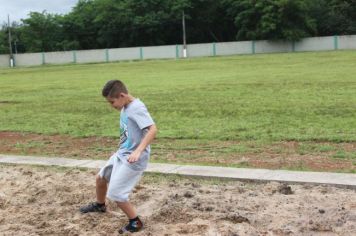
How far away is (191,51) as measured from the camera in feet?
209

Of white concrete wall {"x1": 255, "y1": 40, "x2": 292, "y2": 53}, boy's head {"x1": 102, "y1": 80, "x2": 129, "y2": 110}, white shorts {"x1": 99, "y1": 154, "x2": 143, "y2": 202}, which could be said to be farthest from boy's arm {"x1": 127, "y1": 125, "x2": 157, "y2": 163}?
white concrete wall {"x1": 255, "y1": 40, "x2": 292, "y2": 53}

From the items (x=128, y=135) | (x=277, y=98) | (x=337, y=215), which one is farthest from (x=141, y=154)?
(x=277, y=98)

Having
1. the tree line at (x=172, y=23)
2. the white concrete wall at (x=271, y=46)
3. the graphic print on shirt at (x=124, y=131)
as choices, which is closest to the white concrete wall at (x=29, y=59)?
the tree line at (x=172, y=23)

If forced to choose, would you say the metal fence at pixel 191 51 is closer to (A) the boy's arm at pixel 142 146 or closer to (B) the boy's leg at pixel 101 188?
(B) the boy's leg at pixel 101 188

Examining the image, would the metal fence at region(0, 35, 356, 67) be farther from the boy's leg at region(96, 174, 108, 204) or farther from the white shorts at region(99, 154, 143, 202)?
the white shorts at region(99, 154, 143, 202)

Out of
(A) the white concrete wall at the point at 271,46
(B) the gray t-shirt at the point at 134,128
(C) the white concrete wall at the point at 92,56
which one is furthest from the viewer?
(C) the white concrete wall at the point at 92,56

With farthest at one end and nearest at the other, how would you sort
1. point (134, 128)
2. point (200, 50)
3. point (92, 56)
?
point (92, 56)
point (200, 50)
point (134, 128)

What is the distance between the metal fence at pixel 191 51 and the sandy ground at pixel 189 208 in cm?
5435

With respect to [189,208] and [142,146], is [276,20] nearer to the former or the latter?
[189,208]

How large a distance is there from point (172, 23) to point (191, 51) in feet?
30.5

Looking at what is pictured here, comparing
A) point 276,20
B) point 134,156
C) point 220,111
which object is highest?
point 276,20

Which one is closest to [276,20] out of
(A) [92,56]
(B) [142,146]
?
(A) [92,56]

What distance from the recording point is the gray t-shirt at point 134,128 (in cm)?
496

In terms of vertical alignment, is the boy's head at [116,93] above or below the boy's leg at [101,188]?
above
